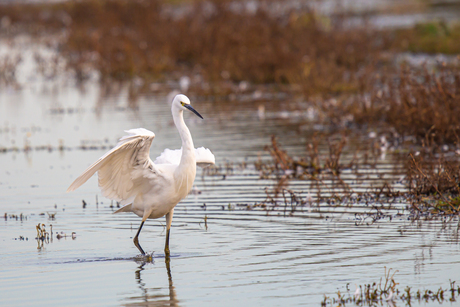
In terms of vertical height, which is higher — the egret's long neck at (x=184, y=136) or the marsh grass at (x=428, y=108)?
the marsh grass at (x=428, y=108)

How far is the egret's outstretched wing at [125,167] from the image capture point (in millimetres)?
6641

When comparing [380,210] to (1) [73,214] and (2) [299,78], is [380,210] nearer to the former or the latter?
(1) [73,214]

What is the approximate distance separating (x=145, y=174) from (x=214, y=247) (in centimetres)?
96

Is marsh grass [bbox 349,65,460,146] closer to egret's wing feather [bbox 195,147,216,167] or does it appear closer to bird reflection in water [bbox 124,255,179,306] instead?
egret's wing feather [bbox 195,147,216,167]

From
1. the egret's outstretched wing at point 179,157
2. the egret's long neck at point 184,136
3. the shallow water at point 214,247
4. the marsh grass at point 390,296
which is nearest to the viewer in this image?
the marsh grass at point 390,296

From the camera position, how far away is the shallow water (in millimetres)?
5887

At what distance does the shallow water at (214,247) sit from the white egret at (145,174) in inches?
18.2

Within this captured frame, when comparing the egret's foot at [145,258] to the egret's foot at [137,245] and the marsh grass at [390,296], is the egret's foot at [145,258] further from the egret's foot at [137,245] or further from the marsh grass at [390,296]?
the marsh grass at [390,296]

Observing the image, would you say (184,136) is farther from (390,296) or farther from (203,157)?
(390,296)

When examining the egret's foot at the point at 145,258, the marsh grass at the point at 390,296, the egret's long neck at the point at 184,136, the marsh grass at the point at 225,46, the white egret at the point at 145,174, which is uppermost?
the marsh grass at the point at 225,46

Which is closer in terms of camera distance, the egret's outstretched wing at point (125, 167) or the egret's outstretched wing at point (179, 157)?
the egret's outstretched wing at point (125, 167)

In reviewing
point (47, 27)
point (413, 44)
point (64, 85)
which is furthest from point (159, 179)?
point (47, 27)

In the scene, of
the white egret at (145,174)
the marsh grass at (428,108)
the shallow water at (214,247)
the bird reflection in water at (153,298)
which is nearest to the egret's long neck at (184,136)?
the white egret at (145,174)

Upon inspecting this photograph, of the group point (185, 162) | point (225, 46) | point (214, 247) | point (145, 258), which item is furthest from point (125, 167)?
point (225, 46)
